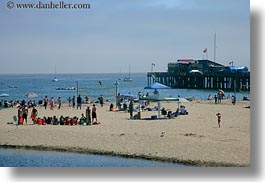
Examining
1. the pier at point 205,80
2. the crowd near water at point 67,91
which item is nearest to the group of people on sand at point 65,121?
the crowd near water at point 67,91

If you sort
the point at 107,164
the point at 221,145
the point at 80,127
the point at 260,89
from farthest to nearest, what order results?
1. the point at 80,127
2. the point at 221,145
3. the point at 107,164
4. the point at 260,89

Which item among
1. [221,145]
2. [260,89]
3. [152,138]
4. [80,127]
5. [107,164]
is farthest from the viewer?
[80,127]

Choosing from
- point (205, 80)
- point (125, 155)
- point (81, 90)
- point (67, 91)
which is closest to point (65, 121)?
point (125, 155)

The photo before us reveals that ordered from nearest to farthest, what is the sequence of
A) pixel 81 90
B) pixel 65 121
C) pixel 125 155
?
pixel 125 155, pixel 65 121, pixel 81 90

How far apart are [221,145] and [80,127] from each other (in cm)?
405

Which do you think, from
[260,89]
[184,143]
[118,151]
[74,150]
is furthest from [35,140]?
[260,89]

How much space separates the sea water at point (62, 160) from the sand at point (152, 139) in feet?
0.73

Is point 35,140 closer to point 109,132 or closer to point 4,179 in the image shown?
point 109,132

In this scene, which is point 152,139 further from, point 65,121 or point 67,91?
point 67,91

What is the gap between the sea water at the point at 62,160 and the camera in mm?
8992

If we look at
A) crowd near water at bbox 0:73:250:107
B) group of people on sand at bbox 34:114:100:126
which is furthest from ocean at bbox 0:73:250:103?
group of people on sand at bbox 34:114:100:126

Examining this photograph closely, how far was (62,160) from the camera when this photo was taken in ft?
30.9

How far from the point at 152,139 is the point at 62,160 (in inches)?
79.6

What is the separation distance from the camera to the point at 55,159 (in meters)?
9.52
